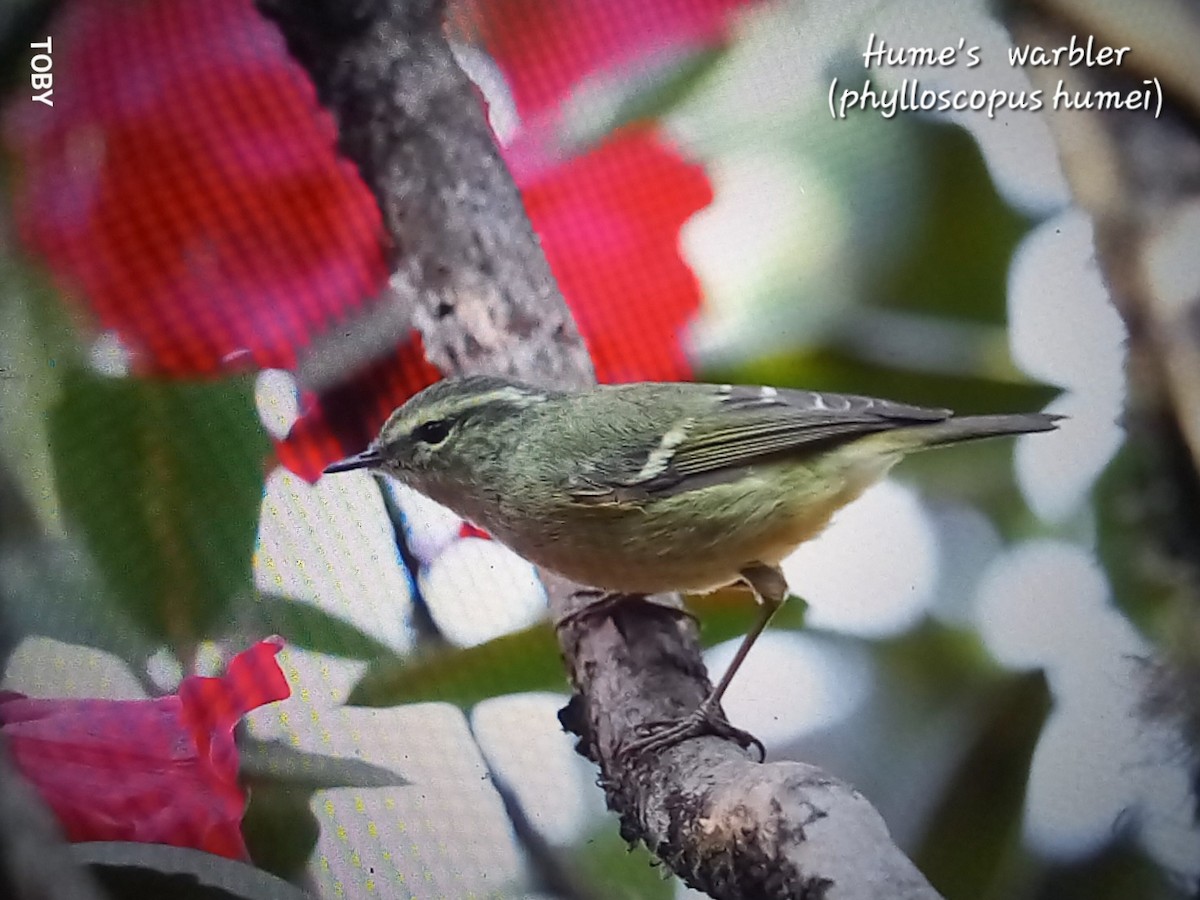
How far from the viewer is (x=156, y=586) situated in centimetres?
114

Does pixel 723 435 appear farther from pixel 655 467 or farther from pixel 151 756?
pixel 151 756

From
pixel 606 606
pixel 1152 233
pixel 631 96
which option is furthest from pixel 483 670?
pixel 1152 233

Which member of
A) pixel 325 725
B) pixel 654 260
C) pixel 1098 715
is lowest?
pixel 1098 715

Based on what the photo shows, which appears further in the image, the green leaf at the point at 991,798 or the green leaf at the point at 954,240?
the green leaf at the point at 954,240

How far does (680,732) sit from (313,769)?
1.44ft

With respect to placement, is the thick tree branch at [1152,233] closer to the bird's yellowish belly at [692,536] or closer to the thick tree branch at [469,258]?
the bird's yellowish belly at [692,536]

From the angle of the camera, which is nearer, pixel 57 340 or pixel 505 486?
pixel 505 486

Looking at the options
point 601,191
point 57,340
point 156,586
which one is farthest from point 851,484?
point 57,340

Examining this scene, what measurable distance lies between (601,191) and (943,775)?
804 millimetres

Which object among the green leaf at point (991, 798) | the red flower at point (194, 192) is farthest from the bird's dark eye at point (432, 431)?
the green leaf at point (991, 798)

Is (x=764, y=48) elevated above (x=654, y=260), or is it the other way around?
(x=764, y=48)

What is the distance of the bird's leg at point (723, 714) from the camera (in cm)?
101

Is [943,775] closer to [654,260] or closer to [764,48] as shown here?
[654,260]

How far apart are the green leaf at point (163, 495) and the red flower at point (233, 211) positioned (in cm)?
6
